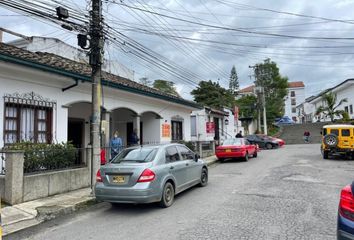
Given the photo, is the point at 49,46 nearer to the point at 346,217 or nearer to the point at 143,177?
the point at 143,177

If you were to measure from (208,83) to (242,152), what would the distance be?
31.8 m

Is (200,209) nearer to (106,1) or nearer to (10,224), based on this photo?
(10,224)

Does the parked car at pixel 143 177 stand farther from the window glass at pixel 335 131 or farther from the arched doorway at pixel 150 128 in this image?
the window glass at pixel 335 131

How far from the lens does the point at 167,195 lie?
25.9ft

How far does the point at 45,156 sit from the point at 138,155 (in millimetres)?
3131

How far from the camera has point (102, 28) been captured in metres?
9.77

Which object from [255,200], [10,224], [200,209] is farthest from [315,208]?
[10,224]

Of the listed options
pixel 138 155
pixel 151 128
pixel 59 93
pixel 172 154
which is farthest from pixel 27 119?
pixel 151 128

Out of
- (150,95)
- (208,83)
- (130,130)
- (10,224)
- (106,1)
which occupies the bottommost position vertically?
(10,224)

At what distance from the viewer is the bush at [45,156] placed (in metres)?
8.82

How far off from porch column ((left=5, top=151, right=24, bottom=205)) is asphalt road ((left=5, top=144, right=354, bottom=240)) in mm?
1649

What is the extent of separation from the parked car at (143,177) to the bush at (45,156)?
89.4 inches

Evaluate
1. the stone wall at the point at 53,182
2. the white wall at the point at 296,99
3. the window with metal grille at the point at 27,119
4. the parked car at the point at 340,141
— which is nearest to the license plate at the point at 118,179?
the stone wall at the point at 53,182

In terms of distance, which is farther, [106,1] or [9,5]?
[106,1]
